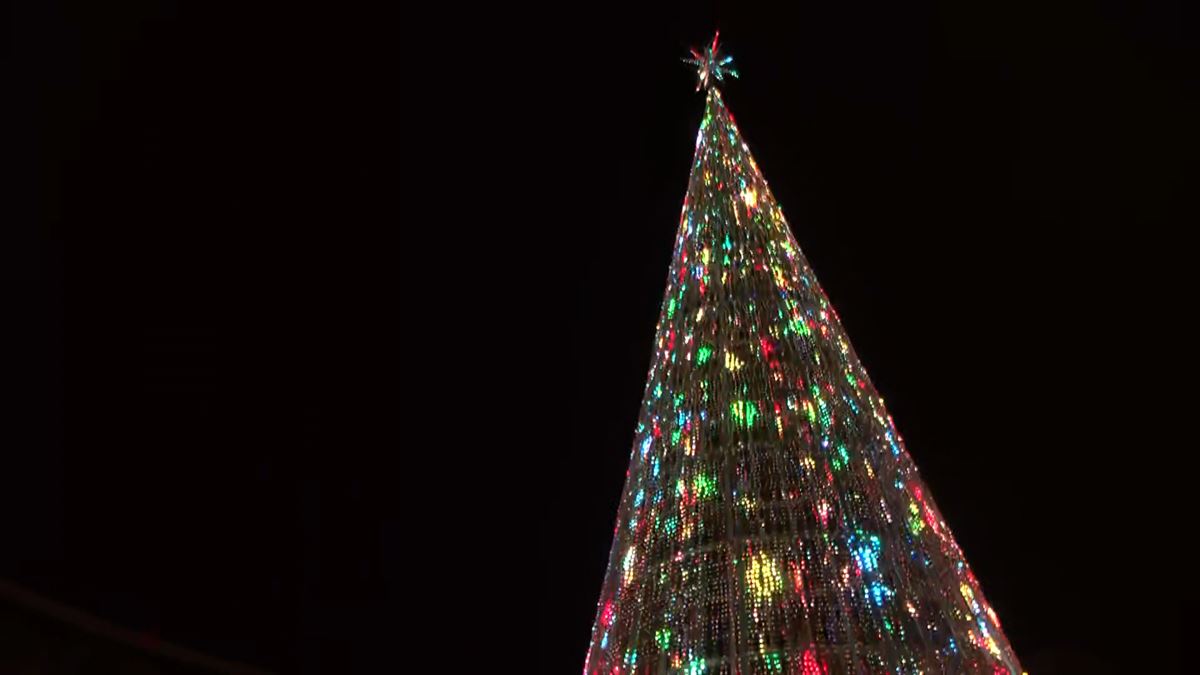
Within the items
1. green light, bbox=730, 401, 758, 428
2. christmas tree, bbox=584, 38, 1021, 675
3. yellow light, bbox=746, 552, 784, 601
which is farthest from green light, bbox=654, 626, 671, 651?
green light, bbox=730, 401, 758, 428

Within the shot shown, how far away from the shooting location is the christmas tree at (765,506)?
9.90 metres

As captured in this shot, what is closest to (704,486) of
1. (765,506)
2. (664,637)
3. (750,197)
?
(765,506)

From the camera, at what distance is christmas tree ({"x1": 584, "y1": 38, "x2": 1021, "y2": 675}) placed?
32.5ft

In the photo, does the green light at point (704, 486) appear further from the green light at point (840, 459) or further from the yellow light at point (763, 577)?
the green light at point (840, 459)

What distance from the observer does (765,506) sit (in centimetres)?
1045

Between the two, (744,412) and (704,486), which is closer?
(704,486)

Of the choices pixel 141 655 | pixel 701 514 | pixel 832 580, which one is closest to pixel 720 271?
pixel 701 514

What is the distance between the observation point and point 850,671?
9727 mm

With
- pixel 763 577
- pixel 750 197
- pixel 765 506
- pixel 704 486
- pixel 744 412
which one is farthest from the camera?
pixel 750 197

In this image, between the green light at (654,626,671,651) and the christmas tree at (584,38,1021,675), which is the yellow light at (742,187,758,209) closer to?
the christmas tree at (584,38,1021,675)

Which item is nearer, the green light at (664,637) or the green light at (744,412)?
the green light at (664,637)

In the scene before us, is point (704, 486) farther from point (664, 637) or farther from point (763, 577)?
point (664, 637)

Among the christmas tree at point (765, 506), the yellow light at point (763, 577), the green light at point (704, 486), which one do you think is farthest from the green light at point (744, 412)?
the yellow light at point (763, 577)

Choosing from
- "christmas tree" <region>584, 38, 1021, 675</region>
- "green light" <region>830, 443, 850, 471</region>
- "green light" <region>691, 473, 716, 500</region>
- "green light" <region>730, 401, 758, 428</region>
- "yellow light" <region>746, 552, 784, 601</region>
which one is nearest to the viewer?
"christmas tree" <region>584, 38, 1021, 675</region>
